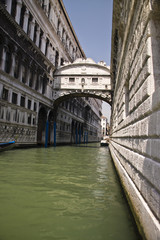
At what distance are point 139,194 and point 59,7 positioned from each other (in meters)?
20.7

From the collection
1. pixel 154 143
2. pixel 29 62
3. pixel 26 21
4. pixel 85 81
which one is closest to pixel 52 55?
pixel 85 81

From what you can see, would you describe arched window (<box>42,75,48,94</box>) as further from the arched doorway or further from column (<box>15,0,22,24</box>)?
column (<box>15,0,22,24</box>)

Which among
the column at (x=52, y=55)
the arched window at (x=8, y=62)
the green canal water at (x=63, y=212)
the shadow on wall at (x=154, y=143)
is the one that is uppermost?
the column at (x=52, y=55)

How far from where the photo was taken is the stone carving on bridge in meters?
17.2

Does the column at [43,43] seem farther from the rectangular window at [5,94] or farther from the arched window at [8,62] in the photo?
the rectangular window at [5,94]

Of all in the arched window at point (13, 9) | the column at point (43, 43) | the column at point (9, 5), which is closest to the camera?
the column at point (9, 5)

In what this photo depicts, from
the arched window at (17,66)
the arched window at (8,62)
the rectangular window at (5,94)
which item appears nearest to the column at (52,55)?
the arched window at (17,66)

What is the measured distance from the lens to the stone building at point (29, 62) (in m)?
11.0

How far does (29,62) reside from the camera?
1378 cm

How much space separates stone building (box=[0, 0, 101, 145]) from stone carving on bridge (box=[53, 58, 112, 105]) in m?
1.57

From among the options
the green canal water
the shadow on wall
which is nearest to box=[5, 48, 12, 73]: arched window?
the green canal water

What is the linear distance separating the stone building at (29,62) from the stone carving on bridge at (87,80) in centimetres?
157

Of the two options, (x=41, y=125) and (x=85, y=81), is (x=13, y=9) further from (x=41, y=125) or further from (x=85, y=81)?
(x=41, y=125)

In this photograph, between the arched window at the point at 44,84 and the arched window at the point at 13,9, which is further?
the arched window at the point at 44,84
